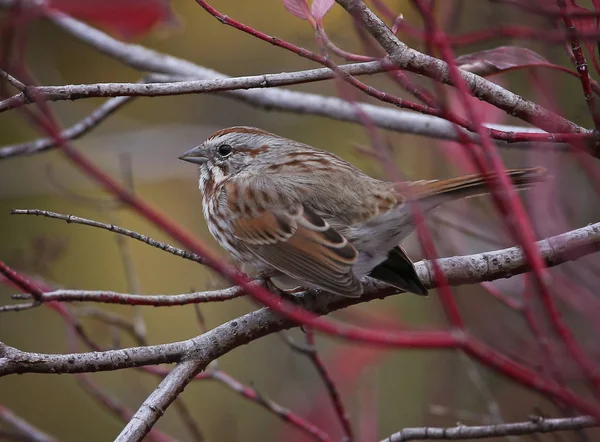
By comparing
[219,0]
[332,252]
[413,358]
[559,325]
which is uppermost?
[219,0]

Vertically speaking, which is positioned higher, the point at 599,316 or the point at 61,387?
the point at 61,387

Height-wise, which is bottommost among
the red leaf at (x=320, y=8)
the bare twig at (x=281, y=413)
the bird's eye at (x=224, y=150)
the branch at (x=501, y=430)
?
the branch at (x=501, y=430)

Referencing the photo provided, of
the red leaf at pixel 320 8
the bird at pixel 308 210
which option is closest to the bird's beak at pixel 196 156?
the bird at pixel 308 210

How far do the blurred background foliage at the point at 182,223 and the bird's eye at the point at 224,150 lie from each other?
137 centimetres

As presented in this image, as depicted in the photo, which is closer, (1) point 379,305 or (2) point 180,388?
(2) point 180,388

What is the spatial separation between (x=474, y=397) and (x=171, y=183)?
3349mm

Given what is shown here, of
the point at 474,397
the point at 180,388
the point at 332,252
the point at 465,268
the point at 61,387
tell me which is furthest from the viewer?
the point at 61,387

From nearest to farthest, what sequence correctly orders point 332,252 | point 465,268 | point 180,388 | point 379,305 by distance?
1. point 180,388
2. point 465,268
3. point 332,252
4. point 379,305

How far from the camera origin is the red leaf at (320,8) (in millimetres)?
2213

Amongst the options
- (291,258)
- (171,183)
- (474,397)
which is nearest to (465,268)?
(291,258)

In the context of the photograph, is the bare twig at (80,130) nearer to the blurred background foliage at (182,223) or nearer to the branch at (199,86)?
the branch at (199,86)

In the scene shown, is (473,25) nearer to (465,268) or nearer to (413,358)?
(413,358)

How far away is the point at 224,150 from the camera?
4.14 metres

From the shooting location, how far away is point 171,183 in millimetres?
7414
